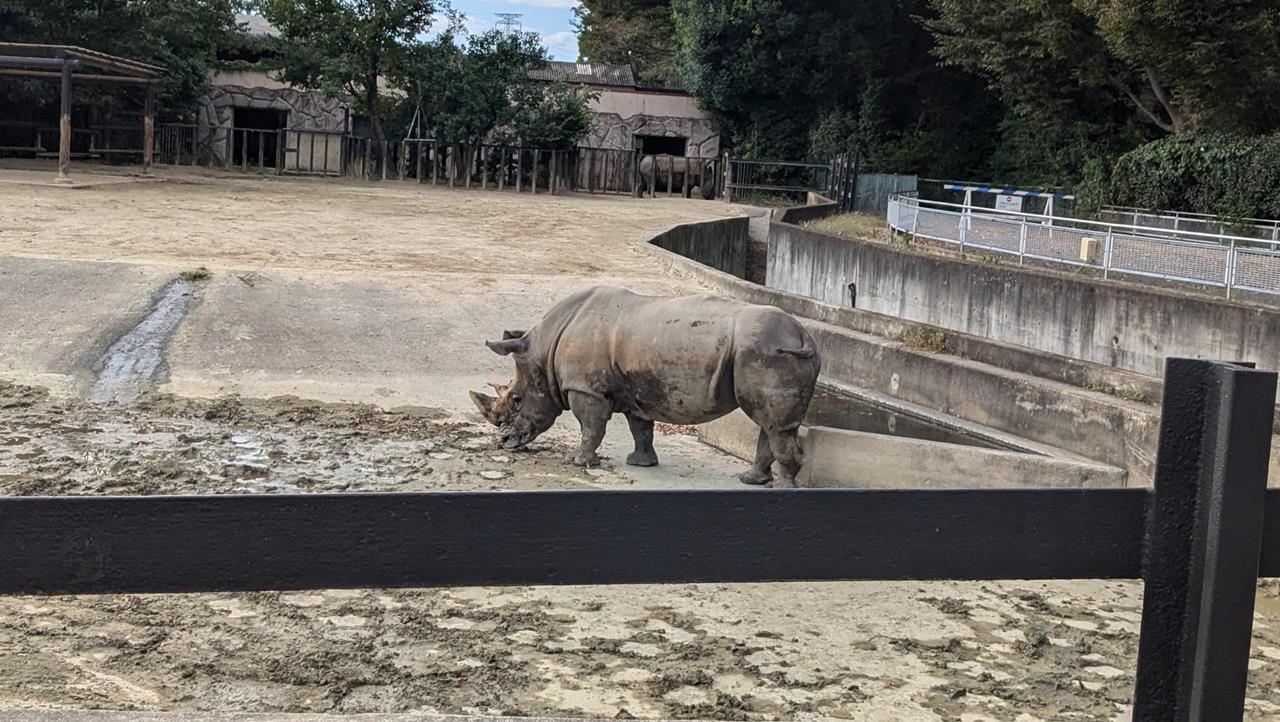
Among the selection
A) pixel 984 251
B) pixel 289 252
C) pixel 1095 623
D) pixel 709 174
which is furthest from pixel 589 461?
pixel 709 174

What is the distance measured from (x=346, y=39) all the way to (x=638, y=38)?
929 inches

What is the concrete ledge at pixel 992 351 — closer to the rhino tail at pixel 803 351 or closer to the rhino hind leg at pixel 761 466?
the rhino hind leg at pixel 761 466

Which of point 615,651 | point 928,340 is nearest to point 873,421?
point 928,340

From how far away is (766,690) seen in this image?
6.03 meters

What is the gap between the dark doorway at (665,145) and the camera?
47.1m

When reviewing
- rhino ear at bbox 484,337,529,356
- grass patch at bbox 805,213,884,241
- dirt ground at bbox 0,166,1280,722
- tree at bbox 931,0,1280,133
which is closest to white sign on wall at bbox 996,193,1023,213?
grass patch at bbox 805,213,884,241

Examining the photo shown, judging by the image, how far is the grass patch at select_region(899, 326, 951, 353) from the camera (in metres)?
13.4

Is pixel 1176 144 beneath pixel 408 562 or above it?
above

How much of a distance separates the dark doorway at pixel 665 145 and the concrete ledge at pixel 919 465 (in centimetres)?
3736

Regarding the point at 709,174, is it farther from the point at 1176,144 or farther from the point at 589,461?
the point at 589,461

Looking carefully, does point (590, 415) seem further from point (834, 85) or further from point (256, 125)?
point (834, 85)

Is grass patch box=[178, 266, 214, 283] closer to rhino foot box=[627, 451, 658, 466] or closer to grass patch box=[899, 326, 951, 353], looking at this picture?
rhino foot box=[627, 451, 658, 466]

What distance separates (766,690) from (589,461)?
170 inches

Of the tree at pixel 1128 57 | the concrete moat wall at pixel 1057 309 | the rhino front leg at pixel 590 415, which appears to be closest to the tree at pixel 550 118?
the tree at pixel 1128 57
